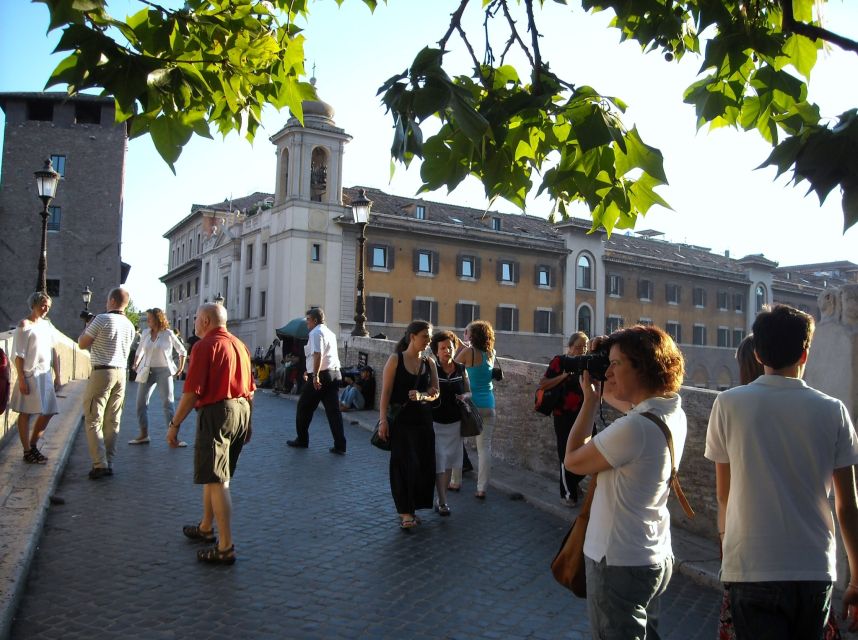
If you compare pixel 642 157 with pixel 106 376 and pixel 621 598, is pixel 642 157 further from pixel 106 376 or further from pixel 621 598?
pixel 106 376

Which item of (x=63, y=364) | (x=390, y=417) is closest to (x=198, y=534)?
(x=390, y=417)

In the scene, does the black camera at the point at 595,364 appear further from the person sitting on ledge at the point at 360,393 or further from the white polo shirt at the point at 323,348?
the person sitting on ledge at the point at 360,393

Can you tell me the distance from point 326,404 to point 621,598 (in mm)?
7994

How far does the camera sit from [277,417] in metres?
14.7

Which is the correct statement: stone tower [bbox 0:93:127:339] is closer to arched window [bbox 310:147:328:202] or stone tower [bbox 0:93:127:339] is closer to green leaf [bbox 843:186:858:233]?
arched window [bbox 310:147:328:202]

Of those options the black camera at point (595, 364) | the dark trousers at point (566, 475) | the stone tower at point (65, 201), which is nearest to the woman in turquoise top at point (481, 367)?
the dark trousers at point (566, 475)

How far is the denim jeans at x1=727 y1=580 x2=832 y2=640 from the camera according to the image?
2.65 meters

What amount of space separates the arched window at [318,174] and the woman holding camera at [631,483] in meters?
40.6

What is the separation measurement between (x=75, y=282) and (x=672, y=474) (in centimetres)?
5002

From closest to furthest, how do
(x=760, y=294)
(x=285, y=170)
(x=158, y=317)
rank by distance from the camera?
(x=158, y=317) → (x=285, y=170) → (x=760, y=294)

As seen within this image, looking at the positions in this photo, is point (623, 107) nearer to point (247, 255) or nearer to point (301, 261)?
point (301, 261)

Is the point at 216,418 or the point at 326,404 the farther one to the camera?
the point at 326,404

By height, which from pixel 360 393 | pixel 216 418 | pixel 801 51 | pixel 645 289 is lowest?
pixel 360 393

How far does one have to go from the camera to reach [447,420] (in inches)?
298
